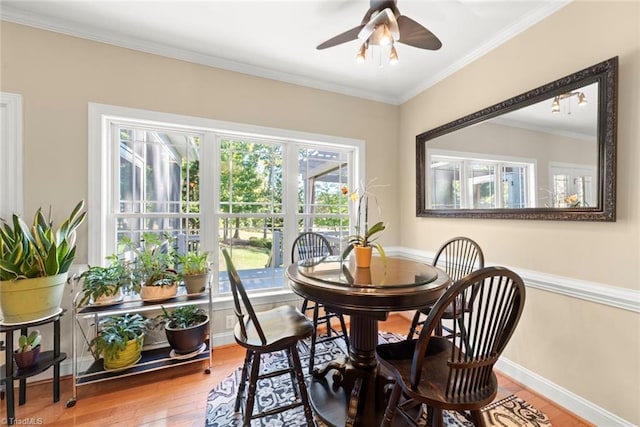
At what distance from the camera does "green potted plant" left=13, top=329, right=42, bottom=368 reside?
1717 millimetres

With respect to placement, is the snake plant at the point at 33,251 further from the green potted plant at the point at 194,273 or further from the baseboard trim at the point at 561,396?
the baseboard trim at the point at 561,396

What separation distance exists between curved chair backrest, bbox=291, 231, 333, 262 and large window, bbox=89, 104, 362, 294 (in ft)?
0.89

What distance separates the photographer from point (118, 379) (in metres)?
2.05

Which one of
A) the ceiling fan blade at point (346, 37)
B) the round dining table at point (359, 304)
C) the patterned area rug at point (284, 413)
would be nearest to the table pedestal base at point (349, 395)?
the round dining table at point (359, 304)

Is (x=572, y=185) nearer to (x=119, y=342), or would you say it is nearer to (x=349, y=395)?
(x=349, y=395)

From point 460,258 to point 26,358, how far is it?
319cm

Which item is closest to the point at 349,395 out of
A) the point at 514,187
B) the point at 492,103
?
the point at 514,187

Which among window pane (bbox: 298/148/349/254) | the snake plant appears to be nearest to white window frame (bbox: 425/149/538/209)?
window pane (bbox: 298/148/349/254)

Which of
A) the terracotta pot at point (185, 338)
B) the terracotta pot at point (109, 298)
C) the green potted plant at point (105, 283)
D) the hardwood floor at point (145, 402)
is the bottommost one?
the hardwood floor at point (145, 402)

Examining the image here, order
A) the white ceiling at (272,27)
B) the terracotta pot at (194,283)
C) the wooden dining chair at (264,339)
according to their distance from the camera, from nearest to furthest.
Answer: the wooden dining chair at (264,339) → the white ceiling at (272,27) → the terracotta pot at (194,283)

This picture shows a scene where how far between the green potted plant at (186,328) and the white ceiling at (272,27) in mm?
2181

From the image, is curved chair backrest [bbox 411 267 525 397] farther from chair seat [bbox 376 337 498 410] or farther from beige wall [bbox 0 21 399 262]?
beige wall [bbox 0 21 399 262]

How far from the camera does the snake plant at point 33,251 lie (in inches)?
64.3

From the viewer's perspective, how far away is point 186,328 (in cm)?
210
